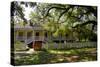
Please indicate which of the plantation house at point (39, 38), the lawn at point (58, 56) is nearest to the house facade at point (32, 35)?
the plantation house at point (39, 38)

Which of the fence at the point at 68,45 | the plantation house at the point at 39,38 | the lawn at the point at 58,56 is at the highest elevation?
the plantation house at the point at 39,38

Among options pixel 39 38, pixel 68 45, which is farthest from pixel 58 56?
pixel 39 38

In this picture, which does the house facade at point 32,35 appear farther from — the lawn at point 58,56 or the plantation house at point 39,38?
the lawn at point 58,56

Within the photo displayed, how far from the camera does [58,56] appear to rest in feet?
7.22

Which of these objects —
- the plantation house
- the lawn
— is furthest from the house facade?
the lawn

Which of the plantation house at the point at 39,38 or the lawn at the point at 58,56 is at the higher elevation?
the plantation house at the point at 39,38

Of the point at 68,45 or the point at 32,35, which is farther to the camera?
the point at 68,45

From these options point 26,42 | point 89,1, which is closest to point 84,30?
point 89,1

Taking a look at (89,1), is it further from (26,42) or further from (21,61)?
(21,61)

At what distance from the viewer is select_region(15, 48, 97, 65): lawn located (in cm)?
208

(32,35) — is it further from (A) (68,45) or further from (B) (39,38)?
(A) (68,45)

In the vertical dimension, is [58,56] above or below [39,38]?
below

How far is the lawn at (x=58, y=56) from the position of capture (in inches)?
81.9

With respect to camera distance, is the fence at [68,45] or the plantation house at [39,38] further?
the fence at [68,45]
